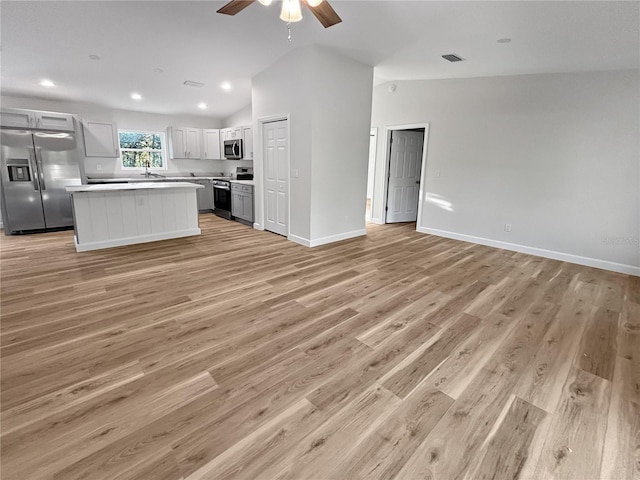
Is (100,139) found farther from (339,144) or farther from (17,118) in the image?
(339,144)

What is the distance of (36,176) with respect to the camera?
538cm

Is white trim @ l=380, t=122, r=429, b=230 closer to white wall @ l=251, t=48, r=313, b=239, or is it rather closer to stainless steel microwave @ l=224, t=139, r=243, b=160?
white wall @ l=251, t=48, r=313, b=239

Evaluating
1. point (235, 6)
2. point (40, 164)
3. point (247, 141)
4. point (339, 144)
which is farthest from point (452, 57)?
point (40, 164)

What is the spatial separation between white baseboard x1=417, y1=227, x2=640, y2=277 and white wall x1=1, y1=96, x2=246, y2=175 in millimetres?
5348

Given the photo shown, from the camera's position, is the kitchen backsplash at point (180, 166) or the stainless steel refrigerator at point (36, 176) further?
the kitchen backsplash at point (180, 166)

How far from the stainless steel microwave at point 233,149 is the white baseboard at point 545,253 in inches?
178

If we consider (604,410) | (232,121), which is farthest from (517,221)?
(232,121)

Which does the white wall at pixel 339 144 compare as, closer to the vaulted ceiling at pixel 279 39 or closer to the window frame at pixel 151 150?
the vaulted ceiling at pixel 279 39

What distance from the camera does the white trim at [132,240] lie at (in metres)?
4.42

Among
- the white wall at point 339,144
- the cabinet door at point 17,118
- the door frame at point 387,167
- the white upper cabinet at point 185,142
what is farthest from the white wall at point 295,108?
the cabinet door at point 17,118

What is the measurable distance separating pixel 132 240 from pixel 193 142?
3.79m

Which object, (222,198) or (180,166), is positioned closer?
(222,198)

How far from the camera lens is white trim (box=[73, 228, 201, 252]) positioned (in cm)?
442

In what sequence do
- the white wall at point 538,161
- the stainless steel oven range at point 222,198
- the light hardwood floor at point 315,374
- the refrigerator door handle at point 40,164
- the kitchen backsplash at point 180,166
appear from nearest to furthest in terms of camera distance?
the light hardwood floor at point 315,374 < the white wall at point 538,161 < the refrigerator door handle at point 40,164 < the kitchen backsplash at point 180,166 < the stainless steel oven range at point 222,198
